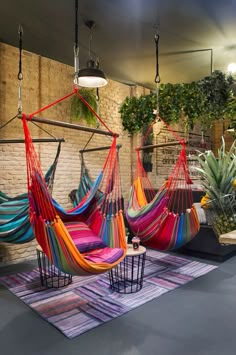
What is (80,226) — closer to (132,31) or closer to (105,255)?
(105,255)

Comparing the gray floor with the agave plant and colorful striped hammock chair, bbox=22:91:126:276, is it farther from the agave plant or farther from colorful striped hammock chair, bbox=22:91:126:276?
the agave plant

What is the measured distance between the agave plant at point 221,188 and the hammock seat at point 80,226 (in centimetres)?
111

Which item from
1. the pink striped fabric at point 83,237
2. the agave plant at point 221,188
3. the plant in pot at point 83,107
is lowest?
the pink striped fabric at point 83,237

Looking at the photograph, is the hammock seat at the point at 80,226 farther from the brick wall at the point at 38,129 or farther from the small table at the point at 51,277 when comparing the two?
the brick wall at the point at 38,129

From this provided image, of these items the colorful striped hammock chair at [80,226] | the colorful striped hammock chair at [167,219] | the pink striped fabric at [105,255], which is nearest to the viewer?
the colorful striped hammock chair at [80,226]

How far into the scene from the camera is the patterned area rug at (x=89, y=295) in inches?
94.0

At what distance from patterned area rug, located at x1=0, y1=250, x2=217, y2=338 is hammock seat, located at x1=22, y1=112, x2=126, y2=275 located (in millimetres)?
443

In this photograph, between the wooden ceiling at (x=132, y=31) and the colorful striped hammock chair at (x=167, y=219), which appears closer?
the wooden ceiling at (x=132, y=31)

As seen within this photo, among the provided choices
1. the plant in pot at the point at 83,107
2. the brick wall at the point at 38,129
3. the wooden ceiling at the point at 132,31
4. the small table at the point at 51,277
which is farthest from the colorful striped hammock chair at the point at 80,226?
the plant in pot at the point at 83,107

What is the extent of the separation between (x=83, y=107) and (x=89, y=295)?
9.26 feet

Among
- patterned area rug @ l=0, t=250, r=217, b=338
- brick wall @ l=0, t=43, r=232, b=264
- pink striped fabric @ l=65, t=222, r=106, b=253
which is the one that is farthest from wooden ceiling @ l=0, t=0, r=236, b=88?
patterned area rug @ l=0, t=250, r=217, b=338

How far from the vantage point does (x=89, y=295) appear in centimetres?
286

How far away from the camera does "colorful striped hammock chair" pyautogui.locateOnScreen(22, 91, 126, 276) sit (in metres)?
2.19

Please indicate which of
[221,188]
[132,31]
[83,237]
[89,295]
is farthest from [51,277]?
[132,31]
